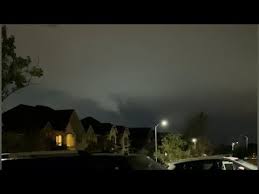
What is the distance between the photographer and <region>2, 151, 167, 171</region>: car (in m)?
4.38

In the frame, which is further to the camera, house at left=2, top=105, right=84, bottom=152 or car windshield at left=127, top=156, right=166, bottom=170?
house at left=2, top=105, right=84, bottom=152

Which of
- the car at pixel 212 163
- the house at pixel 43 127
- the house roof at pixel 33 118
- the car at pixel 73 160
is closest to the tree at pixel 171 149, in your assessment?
the house at pixel 43 127

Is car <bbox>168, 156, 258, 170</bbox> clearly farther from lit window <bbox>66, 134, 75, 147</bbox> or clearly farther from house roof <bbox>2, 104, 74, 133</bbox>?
lit window <bbox>66, 134, 75, 147</bbox>

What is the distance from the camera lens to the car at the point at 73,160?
4379 mm

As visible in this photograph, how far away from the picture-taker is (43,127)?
A: 3322cm

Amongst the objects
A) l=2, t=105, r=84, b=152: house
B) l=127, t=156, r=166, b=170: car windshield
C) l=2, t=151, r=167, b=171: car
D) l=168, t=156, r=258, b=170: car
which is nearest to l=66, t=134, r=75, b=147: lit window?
l=2, t=105, r=84, b=152: house

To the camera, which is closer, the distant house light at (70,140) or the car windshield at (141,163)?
the car windshield at (141,163)

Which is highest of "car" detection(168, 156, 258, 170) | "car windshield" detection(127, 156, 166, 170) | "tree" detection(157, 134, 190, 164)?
"car windshield" detection(127, 156, 166, 170)

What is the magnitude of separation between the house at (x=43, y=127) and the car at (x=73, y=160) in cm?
1845

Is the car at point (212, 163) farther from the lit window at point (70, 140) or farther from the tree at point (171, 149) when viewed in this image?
the lit window at point (70, 140)

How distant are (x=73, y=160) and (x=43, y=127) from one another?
95.9 feet

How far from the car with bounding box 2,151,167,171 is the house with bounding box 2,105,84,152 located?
1845cm

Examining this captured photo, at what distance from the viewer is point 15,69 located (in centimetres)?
920
